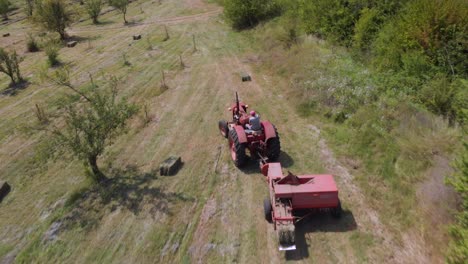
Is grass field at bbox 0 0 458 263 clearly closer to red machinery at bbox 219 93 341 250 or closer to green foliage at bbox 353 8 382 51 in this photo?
red machinery at bbox 219 93 341 250

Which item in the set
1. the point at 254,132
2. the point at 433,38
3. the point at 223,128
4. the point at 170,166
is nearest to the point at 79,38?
the point at 223,128

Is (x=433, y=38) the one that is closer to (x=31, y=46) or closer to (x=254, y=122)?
(x=254, y=122)

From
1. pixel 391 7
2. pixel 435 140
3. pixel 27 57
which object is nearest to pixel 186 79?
pixel 391 7

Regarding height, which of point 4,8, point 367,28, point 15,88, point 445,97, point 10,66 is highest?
point 367,28

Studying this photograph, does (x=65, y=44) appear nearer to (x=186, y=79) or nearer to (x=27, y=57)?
(x=27, y=57)

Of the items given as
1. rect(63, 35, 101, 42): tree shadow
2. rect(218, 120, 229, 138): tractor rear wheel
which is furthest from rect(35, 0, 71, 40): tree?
rect(218, 120, 229, 138): tractor rear wheel

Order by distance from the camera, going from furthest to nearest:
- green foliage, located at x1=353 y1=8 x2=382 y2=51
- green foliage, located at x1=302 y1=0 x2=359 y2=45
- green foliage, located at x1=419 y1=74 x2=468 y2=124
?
green foliage, located at x1=302 y1=0 x2=359 y2=45 → green foliage, located at x1=353 y1=8 x2=382 y2=51 → green foliage, located at x1=419 y1=74 x2=468 y2=124
